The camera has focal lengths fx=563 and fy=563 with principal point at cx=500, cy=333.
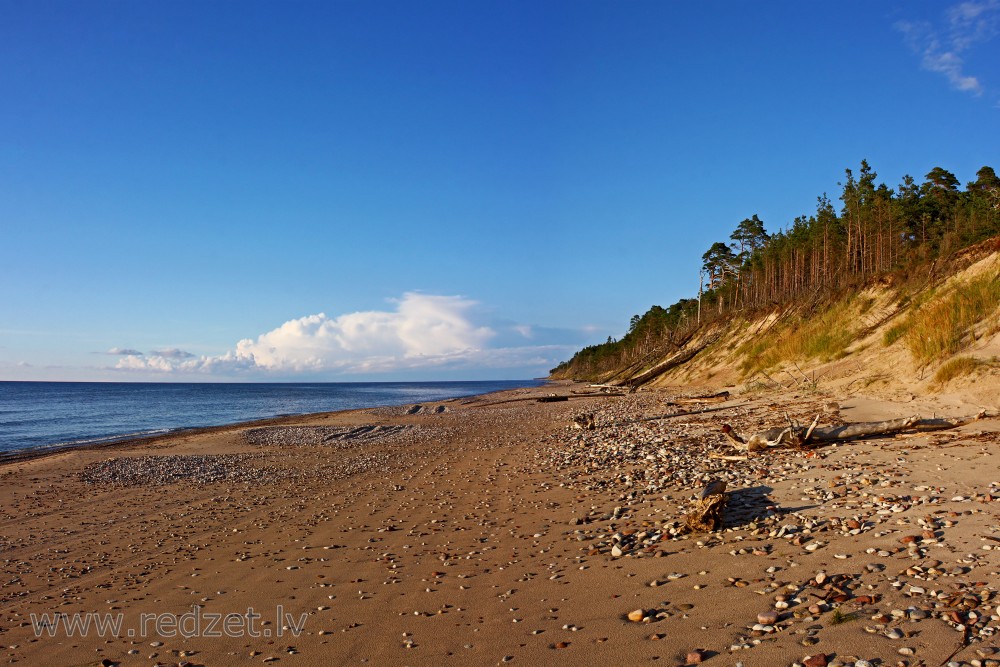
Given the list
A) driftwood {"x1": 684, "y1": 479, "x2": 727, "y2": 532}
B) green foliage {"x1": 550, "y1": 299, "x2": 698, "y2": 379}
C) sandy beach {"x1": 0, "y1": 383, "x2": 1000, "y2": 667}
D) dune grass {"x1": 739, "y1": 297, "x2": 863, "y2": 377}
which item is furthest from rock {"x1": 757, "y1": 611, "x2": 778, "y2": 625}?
green foliage {"x1": 550, "y1": 299, "x2": 698, "y2": 379}

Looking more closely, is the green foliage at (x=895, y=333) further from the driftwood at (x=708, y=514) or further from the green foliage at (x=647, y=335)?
the green foliage at (x=647, y=335)

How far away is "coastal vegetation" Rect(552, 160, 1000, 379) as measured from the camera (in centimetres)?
2015

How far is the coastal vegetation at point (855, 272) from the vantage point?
2015 cm

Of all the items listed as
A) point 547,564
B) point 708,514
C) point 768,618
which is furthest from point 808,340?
point 768,618

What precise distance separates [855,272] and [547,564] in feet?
160

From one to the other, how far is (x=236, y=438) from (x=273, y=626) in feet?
80.7

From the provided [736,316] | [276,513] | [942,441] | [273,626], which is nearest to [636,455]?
[942,441]

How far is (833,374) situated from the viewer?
77.4 feet

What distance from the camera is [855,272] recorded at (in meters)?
46.2

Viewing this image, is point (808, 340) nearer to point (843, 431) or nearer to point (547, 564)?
point (843, 431)

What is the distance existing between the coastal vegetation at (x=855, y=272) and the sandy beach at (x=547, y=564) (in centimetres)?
782

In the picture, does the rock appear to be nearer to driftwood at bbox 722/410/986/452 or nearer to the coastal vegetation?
driftwood at bbox 722/410/986/452

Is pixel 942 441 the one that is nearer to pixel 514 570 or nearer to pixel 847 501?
pixel 847 501

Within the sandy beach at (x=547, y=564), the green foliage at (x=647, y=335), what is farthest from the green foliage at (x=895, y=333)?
the green foliage at (x=647, y=335)
